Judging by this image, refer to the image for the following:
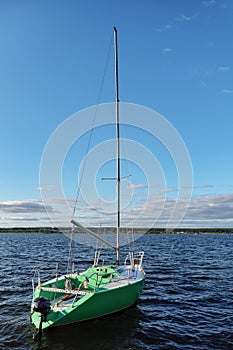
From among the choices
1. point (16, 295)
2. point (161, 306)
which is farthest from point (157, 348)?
point (16, 295)

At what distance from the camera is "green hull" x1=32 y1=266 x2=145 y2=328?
1109cm

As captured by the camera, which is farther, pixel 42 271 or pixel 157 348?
pixel 42 271

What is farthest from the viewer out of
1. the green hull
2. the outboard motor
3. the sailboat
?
the green hull

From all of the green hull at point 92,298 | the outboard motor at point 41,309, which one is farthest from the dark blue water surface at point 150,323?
the green hull at point 92,298

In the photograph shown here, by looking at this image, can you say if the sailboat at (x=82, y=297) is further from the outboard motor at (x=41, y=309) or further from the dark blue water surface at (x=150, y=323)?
the dark blue water surface at (x=150, y=323)

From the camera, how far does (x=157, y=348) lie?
1036 centimetres

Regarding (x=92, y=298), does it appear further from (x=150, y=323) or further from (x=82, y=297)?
(x=150, y=323)

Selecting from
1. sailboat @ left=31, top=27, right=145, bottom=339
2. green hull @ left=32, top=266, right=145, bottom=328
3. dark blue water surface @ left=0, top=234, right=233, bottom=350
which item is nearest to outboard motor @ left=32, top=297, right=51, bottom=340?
sailboat @ left=31, top=27, right=145, bottom=339

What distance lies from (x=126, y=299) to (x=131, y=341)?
9.36 feet

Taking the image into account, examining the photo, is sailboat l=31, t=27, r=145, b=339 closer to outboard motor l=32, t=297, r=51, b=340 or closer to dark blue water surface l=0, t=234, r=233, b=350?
outboard motor l=32, t=297, r=51, b=340

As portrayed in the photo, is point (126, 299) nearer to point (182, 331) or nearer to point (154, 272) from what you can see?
point (182, 331)

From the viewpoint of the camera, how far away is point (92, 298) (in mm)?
11516

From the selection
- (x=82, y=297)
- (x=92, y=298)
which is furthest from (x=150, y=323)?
(x=82, y=297)

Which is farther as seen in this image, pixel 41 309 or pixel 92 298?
pixel 92 298
